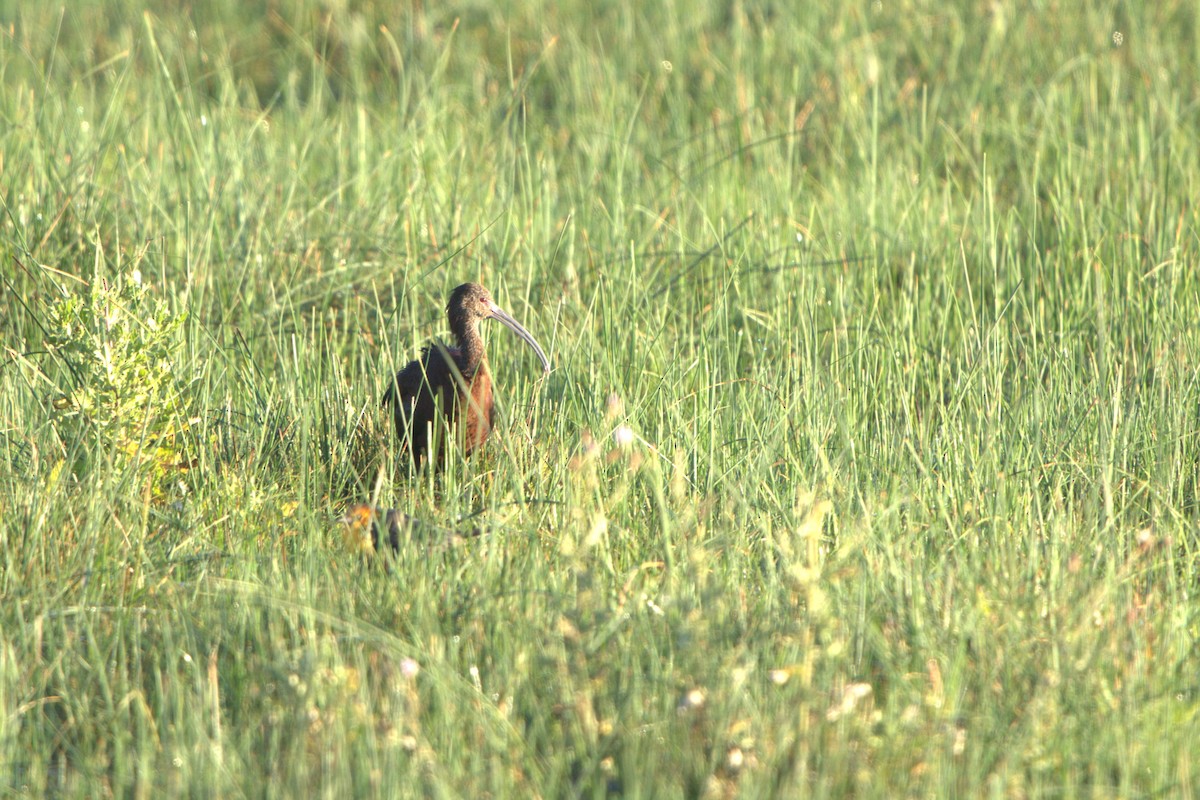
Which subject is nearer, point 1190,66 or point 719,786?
point 719,786

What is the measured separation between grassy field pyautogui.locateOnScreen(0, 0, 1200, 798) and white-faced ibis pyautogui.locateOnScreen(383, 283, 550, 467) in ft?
0.36

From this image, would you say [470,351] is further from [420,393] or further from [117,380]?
[117,380]

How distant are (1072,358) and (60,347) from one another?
2782 millimetres

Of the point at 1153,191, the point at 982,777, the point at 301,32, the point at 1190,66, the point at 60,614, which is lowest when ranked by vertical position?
the point at 982,777

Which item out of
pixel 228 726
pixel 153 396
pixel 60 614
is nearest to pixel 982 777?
pixel 228 726

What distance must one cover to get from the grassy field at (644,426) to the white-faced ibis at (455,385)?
11 cm

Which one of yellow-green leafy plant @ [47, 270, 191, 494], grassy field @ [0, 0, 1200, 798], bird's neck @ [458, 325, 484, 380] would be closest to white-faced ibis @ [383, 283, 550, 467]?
bird's neck @ [458, 325, 484, 380]

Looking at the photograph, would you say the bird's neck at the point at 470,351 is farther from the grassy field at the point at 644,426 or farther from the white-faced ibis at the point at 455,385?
the grassy field at the point at 644,426

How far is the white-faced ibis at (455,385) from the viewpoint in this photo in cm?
364

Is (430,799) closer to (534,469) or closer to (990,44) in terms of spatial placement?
(534,469)

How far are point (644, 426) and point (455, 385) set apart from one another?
56 centimetres

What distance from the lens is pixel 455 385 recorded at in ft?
12.3

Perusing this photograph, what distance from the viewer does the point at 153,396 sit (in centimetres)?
316

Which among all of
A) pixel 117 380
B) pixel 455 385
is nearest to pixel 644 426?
pixel 455 385
